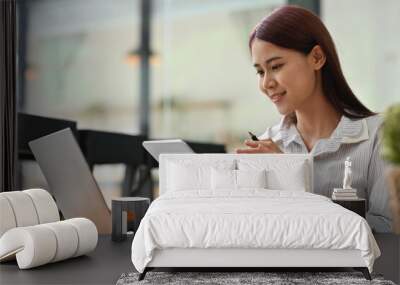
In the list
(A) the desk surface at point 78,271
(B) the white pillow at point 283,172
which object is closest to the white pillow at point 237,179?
(B) the white pillow at point 283,172

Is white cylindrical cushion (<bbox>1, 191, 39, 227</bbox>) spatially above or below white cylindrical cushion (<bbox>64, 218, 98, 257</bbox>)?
above

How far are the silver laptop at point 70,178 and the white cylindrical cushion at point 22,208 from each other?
4.20 feet

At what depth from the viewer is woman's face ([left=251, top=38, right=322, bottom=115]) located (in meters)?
5.90

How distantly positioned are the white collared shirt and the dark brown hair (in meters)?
0.18

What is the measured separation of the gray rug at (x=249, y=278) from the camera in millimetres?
3562

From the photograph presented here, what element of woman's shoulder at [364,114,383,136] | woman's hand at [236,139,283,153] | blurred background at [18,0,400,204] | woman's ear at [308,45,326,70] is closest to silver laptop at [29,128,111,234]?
blurred background at [18,0,400,204]

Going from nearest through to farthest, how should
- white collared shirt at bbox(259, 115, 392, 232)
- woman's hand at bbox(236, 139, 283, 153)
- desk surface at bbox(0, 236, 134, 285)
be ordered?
desk surface at bbox(0, 236, 134, 285)
white collared shirt at bbox(259, 115, 392, 232)
woman's hand at bbox(236, 139, 283, 153)

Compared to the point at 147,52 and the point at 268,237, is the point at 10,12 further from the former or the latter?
the point at 268,237

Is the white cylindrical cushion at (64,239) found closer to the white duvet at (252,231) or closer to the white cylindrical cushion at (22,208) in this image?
the white cylindrical cushion at (22,208)

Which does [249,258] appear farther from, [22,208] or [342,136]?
[342,136]

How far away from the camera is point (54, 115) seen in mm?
6492

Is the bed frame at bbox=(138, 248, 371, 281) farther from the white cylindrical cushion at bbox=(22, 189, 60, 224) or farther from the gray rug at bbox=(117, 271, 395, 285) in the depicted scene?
the white cylindrical cushion at bbox=(22, 189, 60, 224)

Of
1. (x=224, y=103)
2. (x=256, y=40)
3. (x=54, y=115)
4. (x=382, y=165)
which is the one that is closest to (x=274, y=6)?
(x=256, y=40)

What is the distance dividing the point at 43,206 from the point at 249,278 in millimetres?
1727
